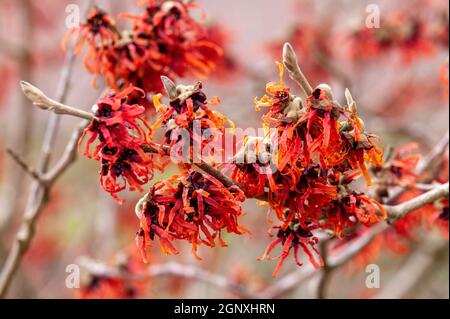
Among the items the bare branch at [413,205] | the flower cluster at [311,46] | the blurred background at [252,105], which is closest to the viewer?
the bare branch at [413,205]

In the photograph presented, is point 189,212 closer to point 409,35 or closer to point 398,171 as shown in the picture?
point 398,171

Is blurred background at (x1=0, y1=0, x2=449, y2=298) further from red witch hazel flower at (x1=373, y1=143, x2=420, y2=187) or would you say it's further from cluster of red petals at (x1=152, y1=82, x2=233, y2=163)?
cluster of red petals at (x1=152, y1=82, x2=233, y2=163)

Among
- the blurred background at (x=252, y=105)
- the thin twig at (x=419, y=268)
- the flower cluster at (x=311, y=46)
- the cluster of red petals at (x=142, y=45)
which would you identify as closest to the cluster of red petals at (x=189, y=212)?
the cluster of red petals at (x=142, y=45)

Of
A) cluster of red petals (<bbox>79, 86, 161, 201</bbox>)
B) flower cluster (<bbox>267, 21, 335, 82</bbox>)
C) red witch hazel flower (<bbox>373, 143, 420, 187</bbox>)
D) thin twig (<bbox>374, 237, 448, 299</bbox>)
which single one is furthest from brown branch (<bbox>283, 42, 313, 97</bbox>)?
thin twig (<bbox>374, 237, 448, 299</bbox>)

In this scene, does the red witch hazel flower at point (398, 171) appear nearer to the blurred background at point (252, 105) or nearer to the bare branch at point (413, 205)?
the bare branch at point (413, 205)

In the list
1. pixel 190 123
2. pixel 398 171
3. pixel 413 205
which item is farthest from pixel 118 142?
pixel 398 171
